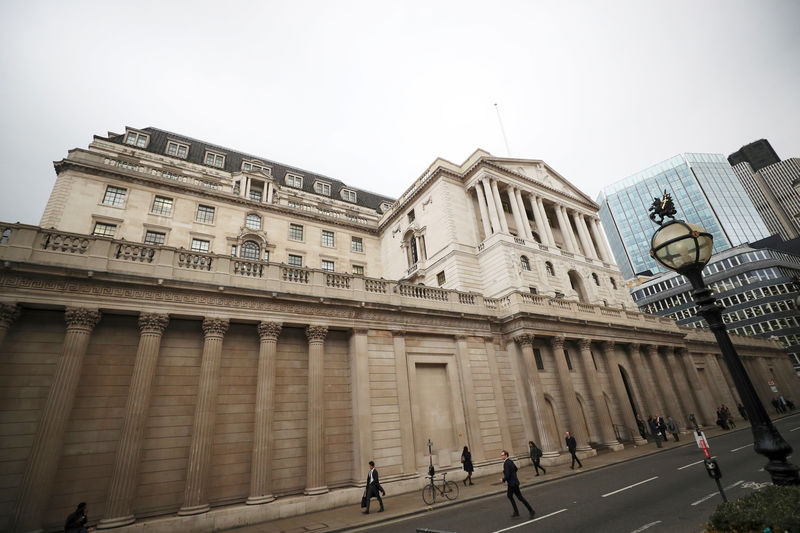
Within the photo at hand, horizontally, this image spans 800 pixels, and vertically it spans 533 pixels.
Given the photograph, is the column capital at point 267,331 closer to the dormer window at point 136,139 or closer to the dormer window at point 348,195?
the dormer window at point 136,139

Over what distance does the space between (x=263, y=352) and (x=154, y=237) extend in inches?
738

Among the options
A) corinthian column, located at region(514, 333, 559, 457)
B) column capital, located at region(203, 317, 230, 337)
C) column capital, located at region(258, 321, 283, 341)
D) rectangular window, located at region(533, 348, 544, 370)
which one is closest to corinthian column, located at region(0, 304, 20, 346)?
column capital, located at region(203, 317, 230, 337)

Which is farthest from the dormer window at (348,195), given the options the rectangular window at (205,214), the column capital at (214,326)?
the column capital at (214,326)

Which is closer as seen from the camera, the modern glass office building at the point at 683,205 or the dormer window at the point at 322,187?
the dormer window at the point at 322,187

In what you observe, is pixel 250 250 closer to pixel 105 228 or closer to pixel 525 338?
A: pixel 105 228

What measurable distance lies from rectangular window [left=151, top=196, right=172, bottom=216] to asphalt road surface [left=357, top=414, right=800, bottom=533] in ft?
92.5

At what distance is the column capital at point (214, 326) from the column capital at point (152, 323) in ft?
4.73

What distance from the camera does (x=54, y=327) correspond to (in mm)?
13188

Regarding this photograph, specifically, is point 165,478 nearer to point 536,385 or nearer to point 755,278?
point 536,385

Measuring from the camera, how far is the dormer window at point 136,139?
31766 mm

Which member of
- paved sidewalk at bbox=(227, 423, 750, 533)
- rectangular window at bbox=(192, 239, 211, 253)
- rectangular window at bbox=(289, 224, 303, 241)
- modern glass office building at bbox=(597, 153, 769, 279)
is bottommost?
paved sidewalk at bbox=(227, 423, 750, 533)

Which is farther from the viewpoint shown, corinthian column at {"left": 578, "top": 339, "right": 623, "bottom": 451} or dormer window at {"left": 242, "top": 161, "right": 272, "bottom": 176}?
dormer window at {"left": 242, "top": 161, "right": 272, "bottom": 176}

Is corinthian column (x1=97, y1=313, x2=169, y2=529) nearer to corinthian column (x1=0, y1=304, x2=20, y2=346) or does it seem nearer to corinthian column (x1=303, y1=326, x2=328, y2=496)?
corinthian column (x1=0, y1=304, x2=20, y2=346)

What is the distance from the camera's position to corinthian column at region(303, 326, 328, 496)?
A: 47.5ft
